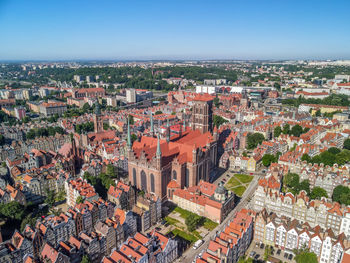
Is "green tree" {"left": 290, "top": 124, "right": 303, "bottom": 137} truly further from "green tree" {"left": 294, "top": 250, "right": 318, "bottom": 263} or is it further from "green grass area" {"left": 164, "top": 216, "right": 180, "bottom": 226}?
"green tree" {"left": 294, "top": 250, "right": 318, "bottom": 263}

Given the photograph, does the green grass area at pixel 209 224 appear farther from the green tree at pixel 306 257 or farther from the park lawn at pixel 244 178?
the park lawn at pixel 244 178

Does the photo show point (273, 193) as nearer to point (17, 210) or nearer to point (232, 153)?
point (232, 153)

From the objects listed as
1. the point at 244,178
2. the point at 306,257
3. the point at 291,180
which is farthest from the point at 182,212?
the point at 291,180

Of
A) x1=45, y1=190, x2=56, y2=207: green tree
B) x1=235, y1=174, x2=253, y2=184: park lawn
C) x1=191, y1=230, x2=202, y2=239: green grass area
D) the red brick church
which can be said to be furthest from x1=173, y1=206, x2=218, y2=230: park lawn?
x1=45, y1=190, x2=56, y2=207: green tree

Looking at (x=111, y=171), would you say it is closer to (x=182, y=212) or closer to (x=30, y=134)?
(x=182, y=212)

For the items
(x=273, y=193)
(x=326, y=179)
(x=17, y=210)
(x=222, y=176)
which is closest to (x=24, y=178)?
(x=17, y=210)

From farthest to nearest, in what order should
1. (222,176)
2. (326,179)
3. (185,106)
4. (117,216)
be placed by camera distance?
(185,106), (222,176), (326,179), (117,216)

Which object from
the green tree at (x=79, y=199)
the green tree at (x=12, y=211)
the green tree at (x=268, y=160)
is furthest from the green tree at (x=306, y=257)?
the green tree at (x=12, y=211)
